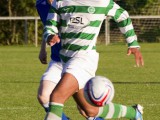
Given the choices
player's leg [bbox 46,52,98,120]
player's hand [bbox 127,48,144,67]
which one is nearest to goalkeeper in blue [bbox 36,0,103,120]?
player's leg [bbox 46,52,98,120]

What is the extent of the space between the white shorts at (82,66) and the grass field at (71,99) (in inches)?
98.0

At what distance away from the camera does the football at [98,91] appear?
695 centimetres

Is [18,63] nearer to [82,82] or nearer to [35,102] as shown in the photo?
[35,102]

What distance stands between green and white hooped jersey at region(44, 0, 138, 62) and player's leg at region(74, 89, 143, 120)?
1.62ft

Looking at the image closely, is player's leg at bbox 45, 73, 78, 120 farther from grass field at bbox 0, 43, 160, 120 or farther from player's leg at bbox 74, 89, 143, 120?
grass field at bbox 0, 43, 160, 120

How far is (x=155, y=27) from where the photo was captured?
3672cm

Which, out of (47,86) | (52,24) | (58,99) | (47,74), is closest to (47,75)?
(47,74)

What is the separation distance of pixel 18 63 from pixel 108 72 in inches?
193

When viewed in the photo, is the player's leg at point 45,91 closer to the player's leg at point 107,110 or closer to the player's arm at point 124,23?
the player's leg at point 107,110

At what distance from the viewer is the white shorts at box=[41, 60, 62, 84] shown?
7871 mm

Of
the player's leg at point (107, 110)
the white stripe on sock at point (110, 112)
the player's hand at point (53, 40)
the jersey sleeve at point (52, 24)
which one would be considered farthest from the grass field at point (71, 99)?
the player's hand at point (53, 40)

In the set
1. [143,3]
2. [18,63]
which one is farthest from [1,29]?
[18,63]

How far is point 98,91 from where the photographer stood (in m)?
6.94

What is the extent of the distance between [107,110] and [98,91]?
838 mm
